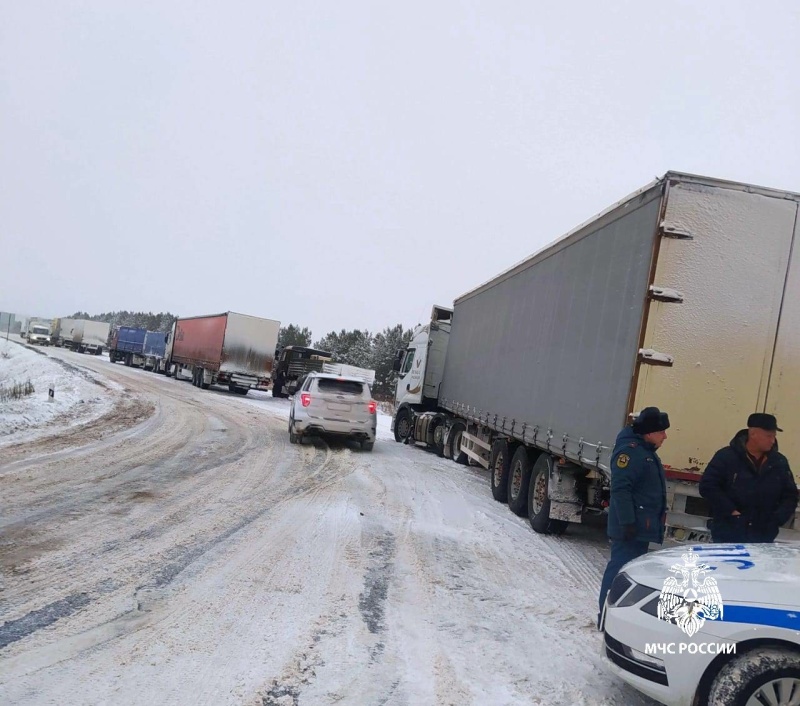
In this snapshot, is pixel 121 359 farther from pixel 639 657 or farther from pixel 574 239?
pixel 639 657

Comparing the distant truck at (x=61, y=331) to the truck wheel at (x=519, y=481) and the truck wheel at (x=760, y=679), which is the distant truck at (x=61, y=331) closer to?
the truck wheel at (x=519, y=481)

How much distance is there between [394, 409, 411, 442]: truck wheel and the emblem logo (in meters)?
14.6

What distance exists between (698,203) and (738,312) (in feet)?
3.49

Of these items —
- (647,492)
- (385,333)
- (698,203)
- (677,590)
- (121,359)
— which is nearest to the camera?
(677,590)

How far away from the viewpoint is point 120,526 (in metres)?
6.62

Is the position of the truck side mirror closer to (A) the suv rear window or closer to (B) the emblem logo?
(A) the suv rear window

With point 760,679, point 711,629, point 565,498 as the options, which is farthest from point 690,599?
point 565,498

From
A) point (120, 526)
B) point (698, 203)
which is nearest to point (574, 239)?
point (698, 203)

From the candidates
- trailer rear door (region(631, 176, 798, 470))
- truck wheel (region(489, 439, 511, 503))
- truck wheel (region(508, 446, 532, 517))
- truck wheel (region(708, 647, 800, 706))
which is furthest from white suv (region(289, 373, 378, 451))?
truck wheel (region(708, 647, 800, 706))

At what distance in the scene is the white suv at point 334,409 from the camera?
1395 cm

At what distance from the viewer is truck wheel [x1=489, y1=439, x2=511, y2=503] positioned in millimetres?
10273

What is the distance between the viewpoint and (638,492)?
488 centimetres

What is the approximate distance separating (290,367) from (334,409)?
1899cm

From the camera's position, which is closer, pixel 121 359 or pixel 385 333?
pixel 121 359
